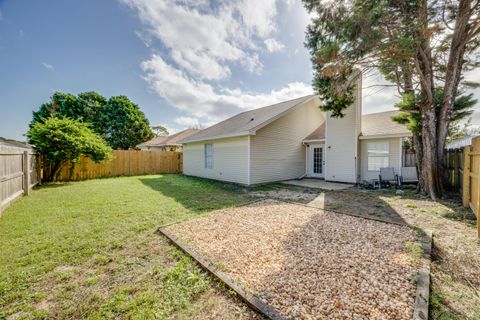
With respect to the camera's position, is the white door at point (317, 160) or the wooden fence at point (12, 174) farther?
the white door at point (317, 160)

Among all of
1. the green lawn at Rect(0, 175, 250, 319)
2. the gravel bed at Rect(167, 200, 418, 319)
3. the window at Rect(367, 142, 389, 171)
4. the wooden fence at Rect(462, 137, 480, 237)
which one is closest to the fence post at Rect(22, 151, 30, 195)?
the green lawn at Rect(0, 175, 250, 319)

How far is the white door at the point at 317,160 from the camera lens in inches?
463

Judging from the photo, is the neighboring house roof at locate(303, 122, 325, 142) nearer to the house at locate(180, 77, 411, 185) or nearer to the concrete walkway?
the house at locate(180, 77, 411, 185)

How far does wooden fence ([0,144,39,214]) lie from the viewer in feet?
17.5

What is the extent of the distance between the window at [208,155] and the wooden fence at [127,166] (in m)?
4.92

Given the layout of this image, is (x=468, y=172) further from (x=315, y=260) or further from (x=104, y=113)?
(x=104, y=113)

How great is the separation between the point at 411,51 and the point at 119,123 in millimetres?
30015

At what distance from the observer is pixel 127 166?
1438cm

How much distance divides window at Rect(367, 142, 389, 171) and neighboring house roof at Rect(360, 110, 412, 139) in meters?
0.57

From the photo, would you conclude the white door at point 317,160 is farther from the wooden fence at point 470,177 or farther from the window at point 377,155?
the wooden fence at point 470,177

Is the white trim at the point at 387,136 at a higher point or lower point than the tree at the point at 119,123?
lower

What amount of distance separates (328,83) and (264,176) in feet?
17.2

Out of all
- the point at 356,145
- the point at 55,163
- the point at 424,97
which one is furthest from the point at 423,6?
the point at 55,163

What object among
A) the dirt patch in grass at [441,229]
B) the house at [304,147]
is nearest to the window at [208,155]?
the house at [304,147]
